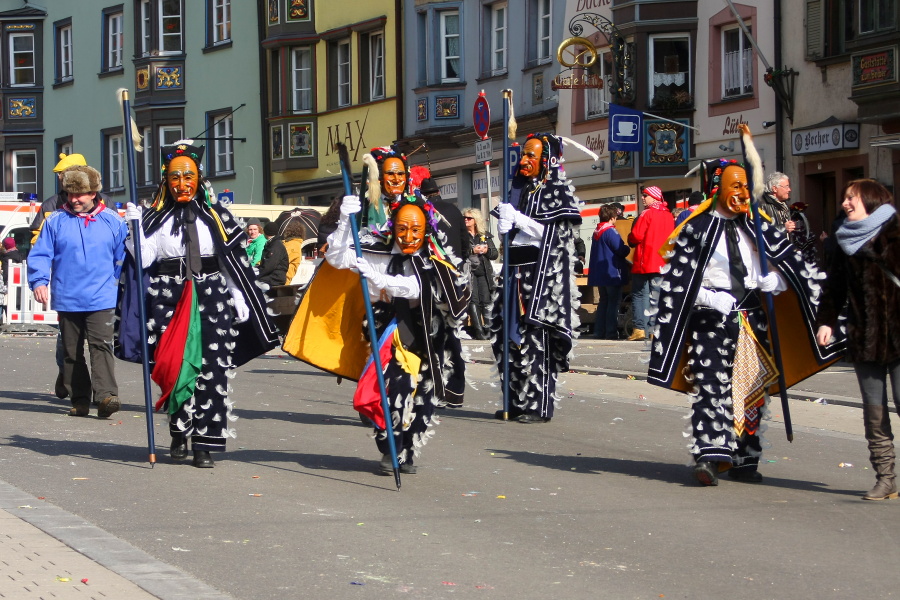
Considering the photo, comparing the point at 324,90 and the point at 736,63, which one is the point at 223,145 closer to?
the point at 324,90

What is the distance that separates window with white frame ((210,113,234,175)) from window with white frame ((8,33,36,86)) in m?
10.8

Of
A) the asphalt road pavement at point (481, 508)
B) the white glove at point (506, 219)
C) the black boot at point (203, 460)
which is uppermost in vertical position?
the white glove at point (506, 219)

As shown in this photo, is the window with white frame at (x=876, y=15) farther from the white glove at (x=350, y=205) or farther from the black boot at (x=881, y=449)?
the white glove at (x=350, y=205)

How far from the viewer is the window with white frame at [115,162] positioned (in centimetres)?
4684

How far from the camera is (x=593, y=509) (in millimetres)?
8336

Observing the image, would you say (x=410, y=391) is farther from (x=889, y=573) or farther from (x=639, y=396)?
(x=639, y=396)

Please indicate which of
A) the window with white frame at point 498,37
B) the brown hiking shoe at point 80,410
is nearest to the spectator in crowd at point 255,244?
the brown hiking shoe at point 80,410

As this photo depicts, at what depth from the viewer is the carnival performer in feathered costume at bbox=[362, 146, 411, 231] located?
910 cm

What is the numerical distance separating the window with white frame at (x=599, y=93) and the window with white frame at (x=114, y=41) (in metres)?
20.1

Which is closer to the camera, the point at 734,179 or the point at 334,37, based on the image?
the point at 734,179

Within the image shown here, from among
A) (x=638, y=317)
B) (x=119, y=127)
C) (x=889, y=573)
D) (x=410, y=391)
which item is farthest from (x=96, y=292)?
(x=119, y=127)

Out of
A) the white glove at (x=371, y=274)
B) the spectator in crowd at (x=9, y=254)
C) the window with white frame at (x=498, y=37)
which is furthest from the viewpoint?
the window with white frame at (x=498, y=37)

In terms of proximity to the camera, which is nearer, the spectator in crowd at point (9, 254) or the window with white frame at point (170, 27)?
the spectator in crowd at point (9, 254)

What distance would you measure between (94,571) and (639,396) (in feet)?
28.1
